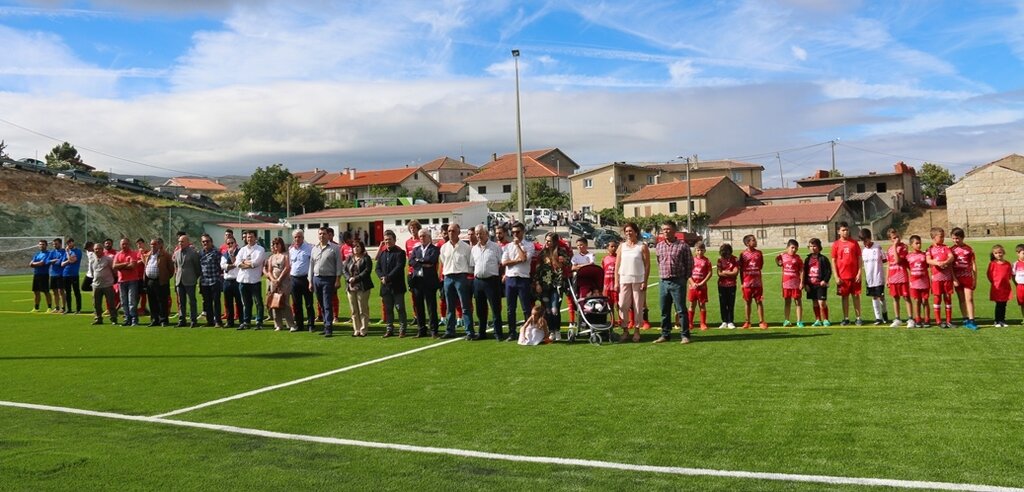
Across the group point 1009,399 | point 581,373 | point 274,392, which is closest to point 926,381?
point 1009,399

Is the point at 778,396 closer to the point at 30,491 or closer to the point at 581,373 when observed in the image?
the point at 581,373

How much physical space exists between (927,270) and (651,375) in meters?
6.06

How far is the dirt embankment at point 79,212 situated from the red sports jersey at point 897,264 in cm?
4538

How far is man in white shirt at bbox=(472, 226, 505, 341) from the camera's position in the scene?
11859mm

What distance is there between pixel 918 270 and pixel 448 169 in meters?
98.5

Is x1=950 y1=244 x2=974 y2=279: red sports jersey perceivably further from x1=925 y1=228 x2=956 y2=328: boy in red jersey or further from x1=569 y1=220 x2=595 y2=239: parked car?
x1=569 y1=220 x2=595 y2=239: parked car

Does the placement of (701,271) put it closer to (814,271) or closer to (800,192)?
(814,271)

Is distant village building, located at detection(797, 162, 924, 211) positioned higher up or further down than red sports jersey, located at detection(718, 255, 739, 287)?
higher up

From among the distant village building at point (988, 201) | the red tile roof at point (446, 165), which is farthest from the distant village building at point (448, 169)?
the distant village building at point (988, 201)

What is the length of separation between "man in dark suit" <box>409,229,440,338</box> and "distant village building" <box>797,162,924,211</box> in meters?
75.7

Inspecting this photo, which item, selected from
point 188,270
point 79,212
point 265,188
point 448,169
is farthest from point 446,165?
point 188,270

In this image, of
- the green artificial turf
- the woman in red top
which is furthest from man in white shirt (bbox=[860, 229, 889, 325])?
the woman in red top

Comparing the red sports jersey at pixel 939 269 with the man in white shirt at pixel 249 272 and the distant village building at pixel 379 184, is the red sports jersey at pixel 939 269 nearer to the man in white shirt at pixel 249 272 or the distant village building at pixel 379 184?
the man in white shirt at pixel 249 272

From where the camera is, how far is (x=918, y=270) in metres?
12.0
